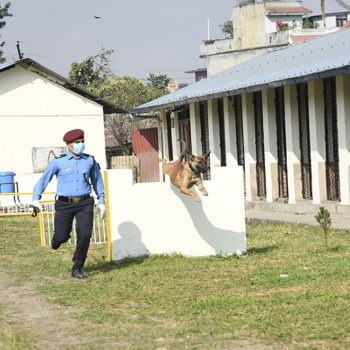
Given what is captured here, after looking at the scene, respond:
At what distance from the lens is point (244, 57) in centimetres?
5600

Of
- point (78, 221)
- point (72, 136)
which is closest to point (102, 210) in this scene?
point (78, 221)

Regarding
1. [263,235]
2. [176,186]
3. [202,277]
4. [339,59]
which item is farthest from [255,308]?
[339,59]

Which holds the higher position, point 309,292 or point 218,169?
point 218,169

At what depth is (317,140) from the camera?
20531 millimetres

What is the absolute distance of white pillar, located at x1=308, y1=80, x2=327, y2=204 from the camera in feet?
67.4

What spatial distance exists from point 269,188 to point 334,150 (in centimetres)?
319

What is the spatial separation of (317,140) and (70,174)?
412 inches

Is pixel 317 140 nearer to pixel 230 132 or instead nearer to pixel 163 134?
pixel 230 132

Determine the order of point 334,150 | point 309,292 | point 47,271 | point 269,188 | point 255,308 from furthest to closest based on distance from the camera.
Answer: point 269,188
point 334,150
point 47,271
point 309,292
point 255,308

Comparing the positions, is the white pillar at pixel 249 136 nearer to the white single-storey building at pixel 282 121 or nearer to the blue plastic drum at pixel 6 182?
the white single-storey building at pixel 282 121

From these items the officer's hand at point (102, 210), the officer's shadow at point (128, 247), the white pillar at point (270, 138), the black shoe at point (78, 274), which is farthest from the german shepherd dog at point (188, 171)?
the white pillar at point (270, 138)

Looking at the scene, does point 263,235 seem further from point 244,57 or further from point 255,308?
point 244,57

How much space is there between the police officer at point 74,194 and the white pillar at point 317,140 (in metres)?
10.2

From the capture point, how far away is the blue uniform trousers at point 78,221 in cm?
1103
